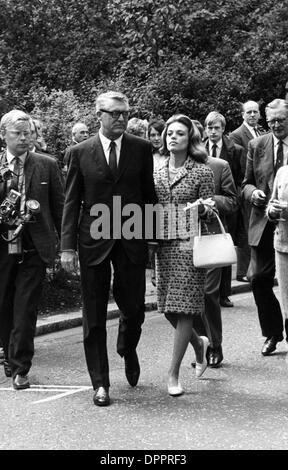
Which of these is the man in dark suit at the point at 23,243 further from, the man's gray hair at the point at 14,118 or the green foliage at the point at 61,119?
the green foliage at the point at 61,119

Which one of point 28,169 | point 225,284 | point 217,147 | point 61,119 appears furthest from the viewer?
point 61,119

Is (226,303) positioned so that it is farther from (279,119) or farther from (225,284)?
(279,119)

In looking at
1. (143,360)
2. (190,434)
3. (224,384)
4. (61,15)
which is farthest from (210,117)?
(61,15)

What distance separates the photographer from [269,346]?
30.0 feet

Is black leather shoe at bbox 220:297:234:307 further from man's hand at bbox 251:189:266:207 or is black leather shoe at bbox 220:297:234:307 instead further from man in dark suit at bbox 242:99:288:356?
man's hand at bbox 251:189:266:207

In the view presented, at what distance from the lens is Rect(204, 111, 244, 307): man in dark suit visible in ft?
37.2

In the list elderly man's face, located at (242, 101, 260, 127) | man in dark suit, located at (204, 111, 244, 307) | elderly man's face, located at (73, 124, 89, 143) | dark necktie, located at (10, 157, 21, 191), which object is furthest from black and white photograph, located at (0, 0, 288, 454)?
elderly man's face, located at (242, 101, 260, 127)

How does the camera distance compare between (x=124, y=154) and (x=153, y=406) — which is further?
(x=124, y=154)

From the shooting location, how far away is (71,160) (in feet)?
25.1

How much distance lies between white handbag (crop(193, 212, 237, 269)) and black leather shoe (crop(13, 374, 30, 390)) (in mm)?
1627

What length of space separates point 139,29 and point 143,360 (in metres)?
9.77

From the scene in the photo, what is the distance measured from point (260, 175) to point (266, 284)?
926 millimetres

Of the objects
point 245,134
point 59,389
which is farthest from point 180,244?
point 245,134
